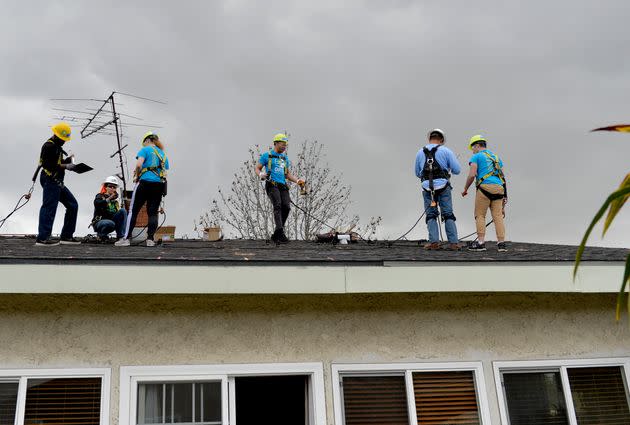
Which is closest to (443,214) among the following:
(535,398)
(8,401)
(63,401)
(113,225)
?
(535,398)

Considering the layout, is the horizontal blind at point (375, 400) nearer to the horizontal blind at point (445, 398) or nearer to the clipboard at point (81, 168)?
the horizontal blind at point (445, 398)

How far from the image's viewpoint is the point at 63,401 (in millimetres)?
5551

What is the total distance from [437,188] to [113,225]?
15.1ft

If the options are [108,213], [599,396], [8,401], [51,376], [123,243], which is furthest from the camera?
[108,213]

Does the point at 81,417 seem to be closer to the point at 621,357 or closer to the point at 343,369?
the point at 343,369

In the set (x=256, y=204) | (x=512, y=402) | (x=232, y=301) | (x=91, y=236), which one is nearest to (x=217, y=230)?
(x=91, y=236)

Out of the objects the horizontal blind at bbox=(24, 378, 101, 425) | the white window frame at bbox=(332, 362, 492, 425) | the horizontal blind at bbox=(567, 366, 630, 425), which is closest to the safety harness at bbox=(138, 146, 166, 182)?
the horizontal blind at bbox=(24, 378, 101, 425)

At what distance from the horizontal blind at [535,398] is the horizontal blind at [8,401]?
14.3 ft

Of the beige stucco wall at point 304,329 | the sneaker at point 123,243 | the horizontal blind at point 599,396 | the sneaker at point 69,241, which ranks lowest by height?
the horizontal blind at point 599,396

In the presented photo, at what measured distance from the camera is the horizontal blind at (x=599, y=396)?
20.7 ft

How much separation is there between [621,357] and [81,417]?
5101 mm

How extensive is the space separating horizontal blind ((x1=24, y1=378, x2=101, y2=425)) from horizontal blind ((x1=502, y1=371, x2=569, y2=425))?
374 centimetres

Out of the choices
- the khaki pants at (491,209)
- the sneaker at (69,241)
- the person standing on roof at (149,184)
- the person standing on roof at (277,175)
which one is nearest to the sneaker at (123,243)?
the person standing on roof at (149,184)

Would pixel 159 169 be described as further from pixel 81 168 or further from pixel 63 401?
pixel 63 401
